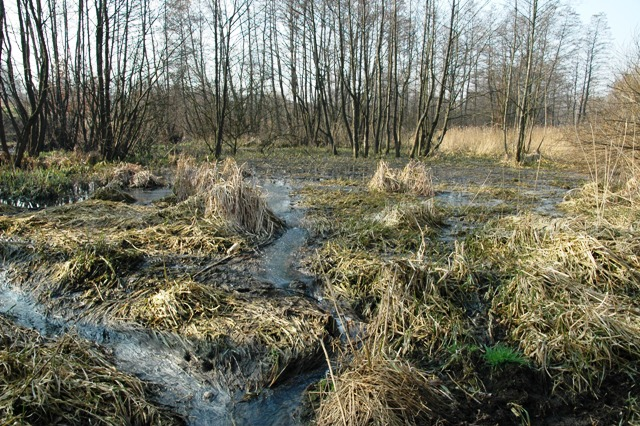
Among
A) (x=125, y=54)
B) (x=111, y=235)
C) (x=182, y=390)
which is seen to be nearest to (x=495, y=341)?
(x=182, y=390)

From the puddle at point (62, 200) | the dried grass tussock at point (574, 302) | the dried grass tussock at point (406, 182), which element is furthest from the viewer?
the dried grass tussock at point (406, 182)

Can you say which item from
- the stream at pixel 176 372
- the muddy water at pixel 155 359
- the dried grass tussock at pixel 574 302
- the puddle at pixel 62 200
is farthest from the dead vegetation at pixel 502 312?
the puddle at pixel 62 200

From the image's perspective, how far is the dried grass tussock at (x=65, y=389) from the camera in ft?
7.50

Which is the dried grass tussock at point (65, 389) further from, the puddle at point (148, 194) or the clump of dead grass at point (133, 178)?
the clump of dead grass at point (133, 178)

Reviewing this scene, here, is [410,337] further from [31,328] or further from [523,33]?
[523,33]

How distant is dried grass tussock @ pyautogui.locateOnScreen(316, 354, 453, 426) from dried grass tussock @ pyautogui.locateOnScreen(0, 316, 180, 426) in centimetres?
96

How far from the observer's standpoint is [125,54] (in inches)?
546

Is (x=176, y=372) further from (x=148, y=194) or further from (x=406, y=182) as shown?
(x=148, y=194)

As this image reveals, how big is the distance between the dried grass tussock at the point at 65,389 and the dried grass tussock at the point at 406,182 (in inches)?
265

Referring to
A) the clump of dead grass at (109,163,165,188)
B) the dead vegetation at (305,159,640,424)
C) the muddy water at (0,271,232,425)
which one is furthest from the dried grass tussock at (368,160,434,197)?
the muddy water at (0,271,232,425)

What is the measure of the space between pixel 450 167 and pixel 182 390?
13.0 m

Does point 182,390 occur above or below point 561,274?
below

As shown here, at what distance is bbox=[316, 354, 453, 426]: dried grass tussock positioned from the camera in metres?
2.31

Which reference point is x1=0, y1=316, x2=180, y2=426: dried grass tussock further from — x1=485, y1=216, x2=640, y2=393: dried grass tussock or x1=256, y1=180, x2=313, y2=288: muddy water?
x1=485, y1=216, x2=640, y2=393: dried grass tussock
